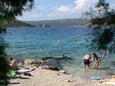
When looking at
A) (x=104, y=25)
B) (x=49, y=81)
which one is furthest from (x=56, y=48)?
(x=104, y=25)

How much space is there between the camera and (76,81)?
848 inches

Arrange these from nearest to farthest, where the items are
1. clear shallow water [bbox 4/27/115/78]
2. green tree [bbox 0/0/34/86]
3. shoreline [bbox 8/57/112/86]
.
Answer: green tree [bbox 0/0/34/86] → shoreline [bbox 8/57/112/86] → clear shallow water [bbox 4/27/115/78]

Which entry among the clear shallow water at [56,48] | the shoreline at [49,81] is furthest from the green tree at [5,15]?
the shoreline at [49,81]

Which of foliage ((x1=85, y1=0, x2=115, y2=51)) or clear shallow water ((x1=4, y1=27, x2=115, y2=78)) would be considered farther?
clear shallow water ((x1=4, y1=27, x2=115, y2=78))

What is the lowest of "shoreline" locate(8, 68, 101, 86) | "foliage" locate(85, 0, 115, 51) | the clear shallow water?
the clear shallow water

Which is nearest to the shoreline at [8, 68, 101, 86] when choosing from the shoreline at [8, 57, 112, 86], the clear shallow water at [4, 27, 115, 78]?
the shoreline at [8, 57, 112, 86]

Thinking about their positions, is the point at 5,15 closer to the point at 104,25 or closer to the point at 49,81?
the point at 104,25

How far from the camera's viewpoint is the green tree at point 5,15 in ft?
18.4

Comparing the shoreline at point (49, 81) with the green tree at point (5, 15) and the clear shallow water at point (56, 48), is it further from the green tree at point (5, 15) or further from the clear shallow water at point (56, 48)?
the green tree at point (5, 15)

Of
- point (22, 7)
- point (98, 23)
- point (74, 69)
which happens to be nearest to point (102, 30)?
point (98, 23)

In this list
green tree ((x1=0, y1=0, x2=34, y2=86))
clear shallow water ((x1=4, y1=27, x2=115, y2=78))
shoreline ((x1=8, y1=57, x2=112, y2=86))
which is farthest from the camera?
clear shallow water ((x1=4, y1=27, x2=115, y2=78))

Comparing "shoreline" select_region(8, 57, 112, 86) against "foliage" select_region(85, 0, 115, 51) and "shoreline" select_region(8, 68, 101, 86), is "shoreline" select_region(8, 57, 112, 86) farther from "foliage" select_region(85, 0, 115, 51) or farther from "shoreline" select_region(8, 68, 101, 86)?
"foliage" select_region(85, 0, 115, 51)

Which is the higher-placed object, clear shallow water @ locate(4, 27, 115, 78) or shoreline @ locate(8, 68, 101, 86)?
shoreline @ locate(8, 68, 101, 86)

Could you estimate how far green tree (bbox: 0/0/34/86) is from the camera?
5.60m
